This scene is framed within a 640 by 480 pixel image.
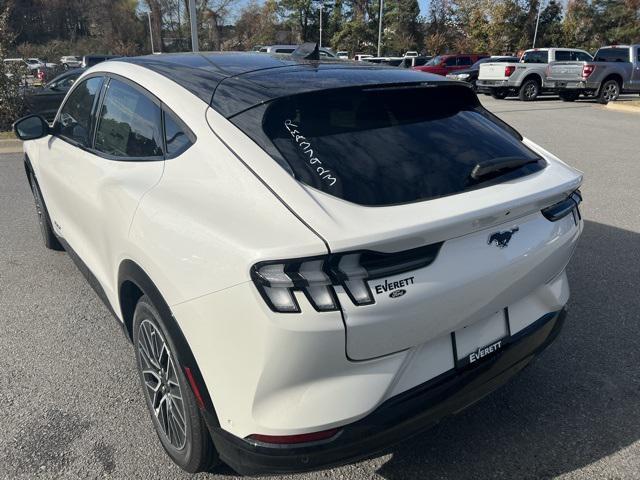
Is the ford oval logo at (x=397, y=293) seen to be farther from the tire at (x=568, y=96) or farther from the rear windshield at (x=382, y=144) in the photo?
the tire at (x=568, y=96)

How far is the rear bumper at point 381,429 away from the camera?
1.70m

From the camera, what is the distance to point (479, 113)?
8.16ft

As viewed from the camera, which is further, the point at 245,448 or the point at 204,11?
the point at 204,11

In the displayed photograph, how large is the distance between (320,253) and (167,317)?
737 mm

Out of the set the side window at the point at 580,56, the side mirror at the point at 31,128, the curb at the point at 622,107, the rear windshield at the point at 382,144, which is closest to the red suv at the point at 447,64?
the side window at the point at 580,56

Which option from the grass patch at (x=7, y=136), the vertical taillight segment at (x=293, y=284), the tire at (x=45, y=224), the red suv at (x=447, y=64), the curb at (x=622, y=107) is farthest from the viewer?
the red suv at (x=447, y=64)

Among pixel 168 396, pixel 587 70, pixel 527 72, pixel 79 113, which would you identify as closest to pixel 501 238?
pixel 168 396

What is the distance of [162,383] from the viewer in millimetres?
2248

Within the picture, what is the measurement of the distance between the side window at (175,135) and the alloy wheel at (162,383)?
0.73m

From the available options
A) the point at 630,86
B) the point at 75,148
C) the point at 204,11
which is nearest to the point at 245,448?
the point at 75,148

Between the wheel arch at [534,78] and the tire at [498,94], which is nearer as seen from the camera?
the wheel arch at [534,78]

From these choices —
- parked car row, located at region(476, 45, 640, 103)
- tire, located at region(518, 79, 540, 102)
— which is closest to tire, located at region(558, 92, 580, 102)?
parked car row, located at region(476, 45, 640, 103)

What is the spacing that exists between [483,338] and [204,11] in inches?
2116

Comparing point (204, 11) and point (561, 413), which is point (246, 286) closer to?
point (561, 413)
